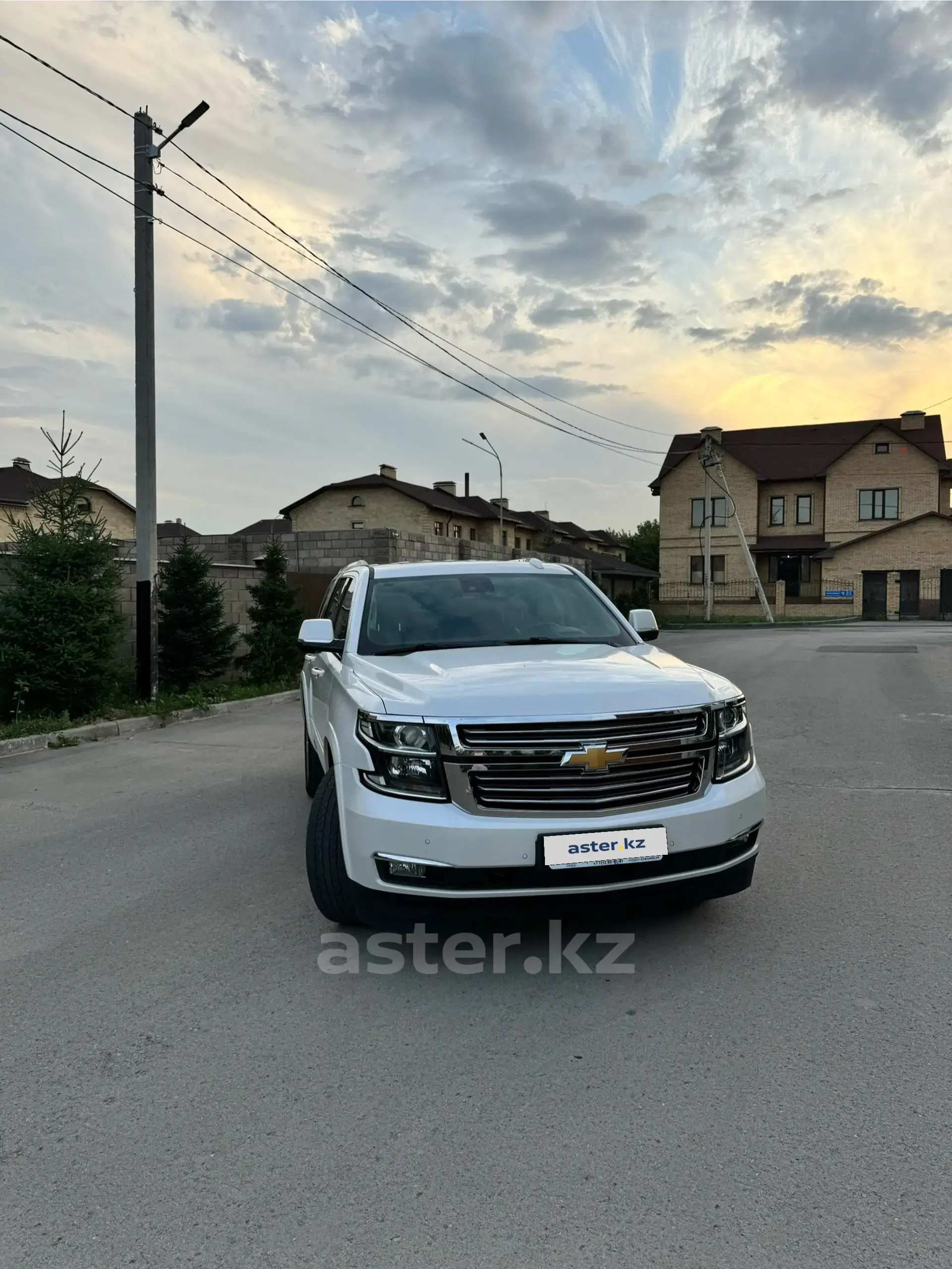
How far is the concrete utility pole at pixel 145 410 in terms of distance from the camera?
11828mm

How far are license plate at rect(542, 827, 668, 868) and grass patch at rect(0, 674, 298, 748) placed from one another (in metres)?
7.79

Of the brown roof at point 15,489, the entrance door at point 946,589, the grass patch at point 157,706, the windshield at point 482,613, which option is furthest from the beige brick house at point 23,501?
the entrance door at point 946,589

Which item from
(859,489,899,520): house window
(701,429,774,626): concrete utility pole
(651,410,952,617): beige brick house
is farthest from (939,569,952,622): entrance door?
(701,429,774,626): concrete utility pole

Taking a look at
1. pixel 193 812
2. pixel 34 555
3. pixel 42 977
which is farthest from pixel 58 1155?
pixel 34 555

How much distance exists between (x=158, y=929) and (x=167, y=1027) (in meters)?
1.03

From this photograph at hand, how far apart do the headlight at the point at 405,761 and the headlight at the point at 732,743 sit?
46.3 inches

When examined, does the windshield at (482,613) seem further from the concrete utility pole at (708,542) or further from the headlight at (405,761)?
the concrete utility pole at (708,542)

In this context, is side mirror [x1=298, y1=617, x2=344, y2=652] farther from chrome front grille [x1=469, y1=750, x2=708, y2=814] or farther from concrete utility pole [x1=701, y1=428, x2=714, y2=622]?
concrete utility pole [x1=701, y1=428, x2=714, y2=622]

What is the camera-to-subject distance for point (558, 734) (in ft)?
11.1

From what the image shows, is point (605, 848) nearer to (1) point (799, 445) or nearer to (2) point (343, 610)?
(2) point (343, 610)

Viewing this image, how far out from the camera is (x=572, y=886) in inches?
131

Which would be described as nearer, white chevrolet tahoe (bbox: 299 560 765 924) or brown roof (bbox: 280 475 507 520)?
white chevrolet tahoe (bbox: 299 560 765 924)

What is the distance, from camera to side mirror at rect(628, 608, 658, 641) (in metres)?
5.27

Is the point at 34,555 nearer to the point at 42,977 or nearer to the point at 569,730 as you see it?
the point at 42,977
